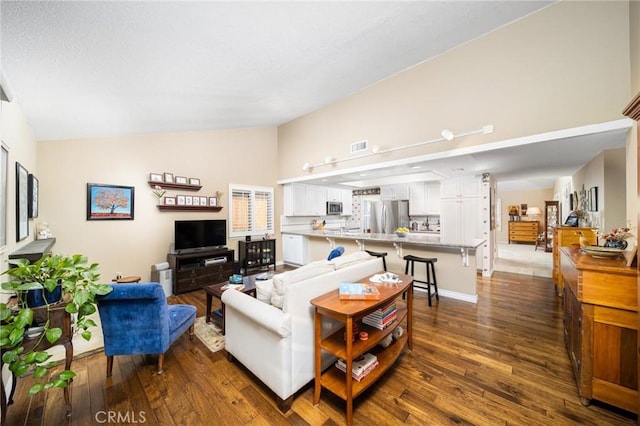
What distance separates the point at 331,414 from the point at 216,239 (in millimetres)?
3855

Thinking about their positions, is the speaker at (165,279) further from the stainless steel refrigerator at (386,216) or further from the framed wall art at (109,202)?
the stainless steel refrigerator at (386,216)

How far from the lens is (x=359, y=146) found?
4.68 meters

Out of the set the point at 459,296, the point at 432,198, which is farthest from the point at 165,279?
the point at 432,198

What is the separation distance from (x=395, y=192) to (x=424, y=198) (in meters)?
0.84

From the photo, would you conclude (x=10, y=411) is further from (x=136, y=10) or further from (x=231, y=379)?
(x=136, y=10)

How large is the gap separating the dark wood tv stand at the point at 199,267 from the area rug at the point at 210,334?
1.28 metres

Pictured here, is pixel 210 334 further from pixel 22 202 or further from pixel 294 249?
pixel 294 249

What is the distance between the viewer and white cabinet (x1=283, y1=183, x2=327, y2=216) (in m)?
6.17

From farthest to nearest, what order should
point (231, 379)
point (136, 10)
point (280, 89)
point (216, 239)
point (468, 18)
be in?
point (216, 239) < point (280, 89) < point (468, 18) < point (231, 379) < point (136, 10)

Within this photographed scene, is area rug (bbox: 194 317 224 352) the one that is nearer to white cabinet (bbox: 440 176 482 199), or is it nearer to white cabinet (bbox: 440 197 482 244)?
white cabinet (bbox: 440 197 482 244)

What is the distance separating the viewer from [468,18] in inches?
111

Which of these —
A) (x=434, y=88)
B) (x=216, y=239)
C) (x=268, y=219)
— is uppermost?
(x=434, y=88)

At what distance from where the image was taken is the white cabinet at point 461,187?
507 cm

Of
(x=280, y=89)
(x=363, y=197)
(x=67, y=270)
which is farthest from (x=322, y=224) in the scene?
(x=67, y=270)
